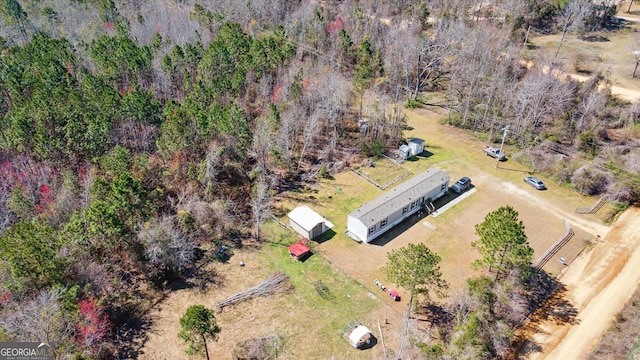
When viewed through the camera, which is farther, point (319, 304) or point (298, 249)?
point (298, 249)

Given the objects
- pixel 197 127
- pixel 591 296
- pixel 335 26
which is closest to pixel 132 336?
pixel 197 127

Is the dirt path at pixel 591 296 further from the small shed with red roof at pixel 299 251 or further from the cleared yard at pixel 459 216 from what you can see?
the small shed with red roof at pixel 299 251

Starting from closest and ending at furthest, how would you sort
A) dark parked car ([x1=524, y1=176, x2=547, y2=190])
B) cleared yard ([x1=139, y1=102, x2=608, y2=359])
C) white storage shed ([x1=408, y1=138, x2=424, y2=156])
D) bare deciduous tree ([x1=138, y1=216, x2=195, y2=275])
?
cleared yard ([x1=139, y1=102, x2=608, y2=359])
bare deciduous tree ([x1=138, y1=216, x2=195, y2=275])
dark parked car ([x1=524, y1=176, x2=547, y2=190])
white storage shed ([x1=408, y1=138, x2=424, y2=156])

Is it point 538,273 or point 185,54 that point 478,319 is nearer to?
point 538,273

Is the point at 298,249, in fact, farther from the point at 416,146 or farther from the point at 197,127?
the point at 416,146

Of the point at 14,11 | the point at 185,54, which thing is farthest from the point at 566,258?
the point at 14,11

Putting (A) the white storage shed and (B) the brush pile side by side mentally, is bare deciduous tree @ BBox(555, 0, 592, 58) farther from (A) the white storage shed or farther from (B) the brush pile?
(B) the brush pile

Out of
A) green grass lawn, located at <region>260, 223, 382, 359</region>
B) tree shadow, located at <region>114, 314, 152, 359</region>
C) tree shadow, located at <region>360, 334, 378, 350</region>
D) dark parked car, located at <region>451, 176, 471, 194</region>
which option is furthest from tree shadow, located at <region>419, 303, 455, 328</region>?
tree shadow, located at <region>114, 314, 152, 359</region>
